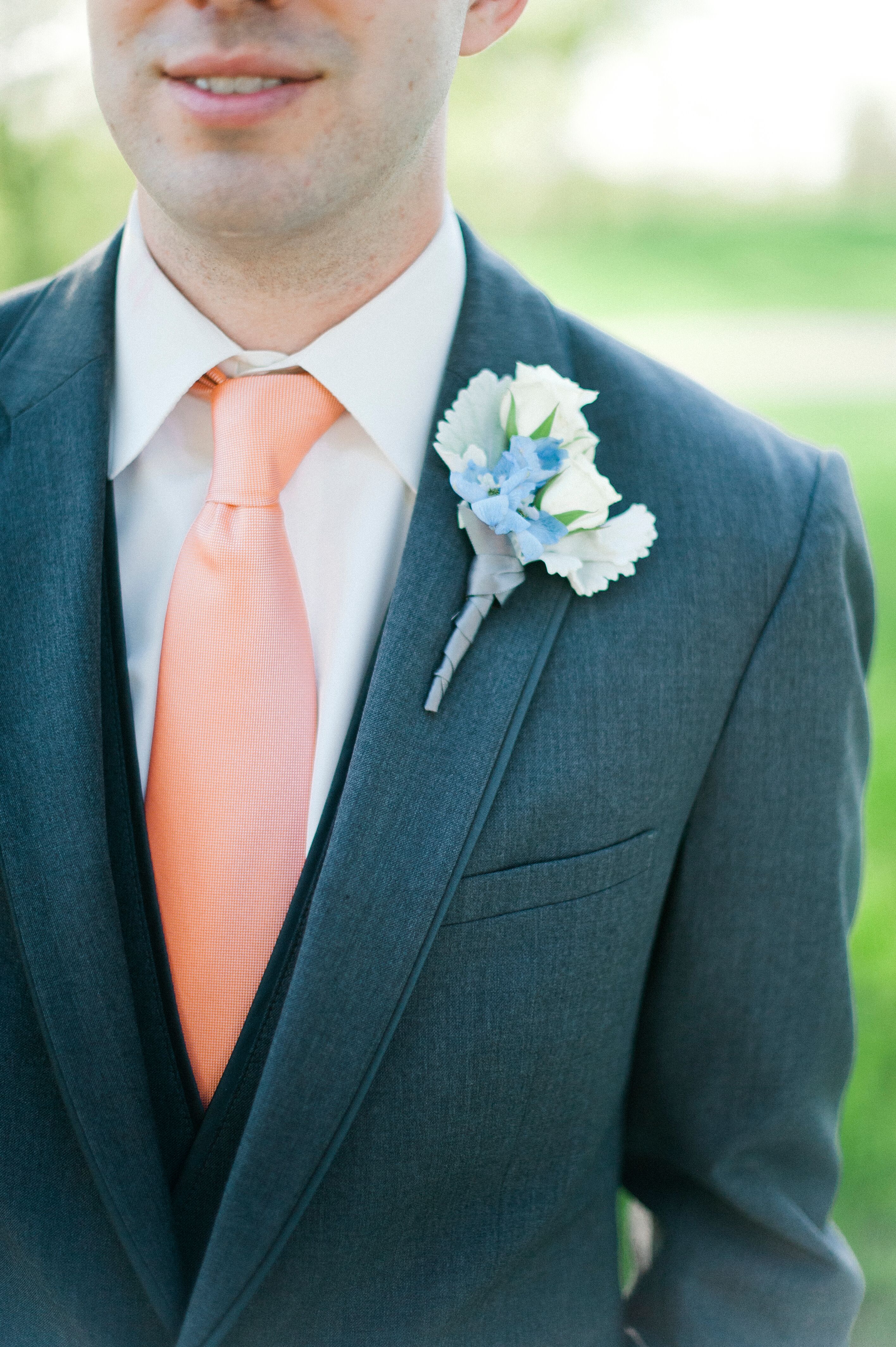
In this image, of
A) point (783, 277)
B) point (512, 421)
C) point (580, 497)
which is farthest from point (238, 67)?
point (783, 277)

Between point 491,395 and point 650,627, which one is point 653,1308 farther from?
point 491,395

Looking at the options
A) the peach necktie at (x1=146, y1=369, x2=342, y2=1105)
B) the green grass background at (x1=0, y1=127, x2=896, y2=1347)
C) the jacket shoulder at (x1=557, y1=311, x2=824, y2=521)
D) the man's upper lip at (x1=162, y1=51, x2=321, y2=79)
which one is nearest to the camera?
the man's upper lip at (x1=162, y1=51, x2=321, y2=79)

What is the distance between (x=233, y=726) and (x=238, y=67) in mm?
726

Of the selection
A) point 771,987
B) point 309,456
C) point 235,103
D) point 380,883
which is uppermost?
point 235,103

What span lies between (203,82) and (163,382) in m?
0.34

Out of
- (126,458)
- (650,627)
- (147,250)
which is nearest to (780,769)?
(650,627)

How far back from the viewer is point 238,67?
124 centimetres

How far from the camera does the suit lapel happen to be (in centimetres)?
125

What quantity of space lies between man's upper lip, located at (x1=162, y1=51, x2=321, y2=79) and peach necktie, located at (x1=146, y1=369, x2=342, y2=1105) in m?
0.33

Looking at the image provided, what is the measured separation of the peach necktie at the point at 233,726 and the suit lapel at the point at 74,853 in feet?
0.32

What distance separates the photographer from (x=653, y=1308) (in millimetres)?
1575

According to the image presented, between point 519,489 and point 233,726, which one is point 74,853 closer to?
point 233,726

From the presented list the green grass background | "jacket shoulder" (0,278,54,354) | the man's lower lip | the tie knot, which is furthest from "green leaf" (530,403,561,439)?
the green grass background

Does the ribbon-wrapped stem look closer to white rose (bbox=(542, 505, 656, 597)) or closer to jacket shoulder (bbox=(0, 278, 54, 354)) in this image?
white rose (bbox=(542, 505, 656, 597))
